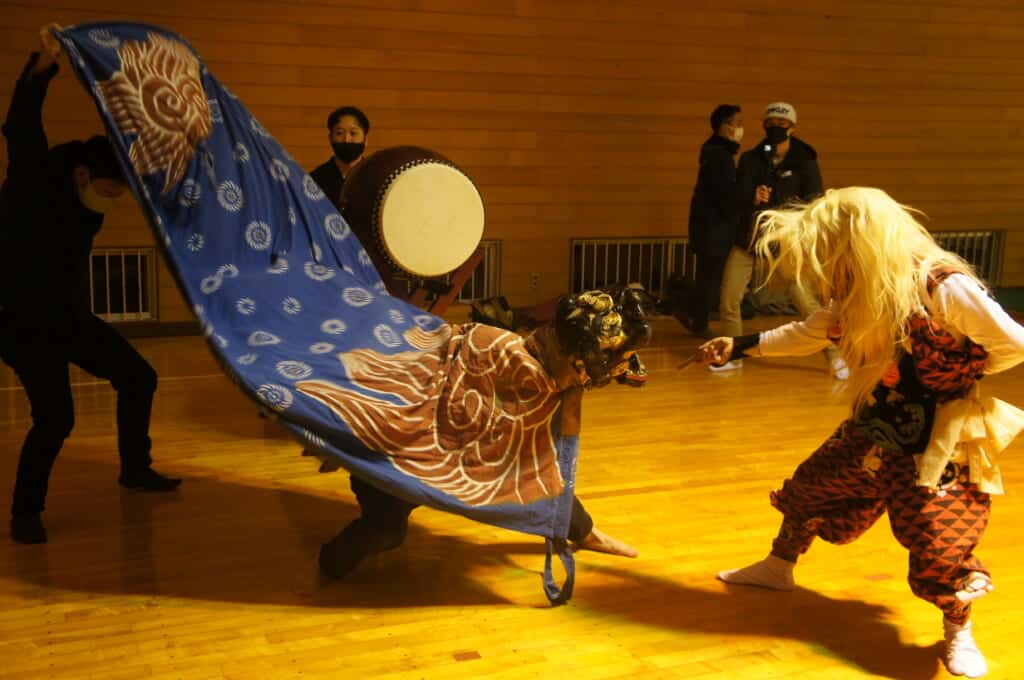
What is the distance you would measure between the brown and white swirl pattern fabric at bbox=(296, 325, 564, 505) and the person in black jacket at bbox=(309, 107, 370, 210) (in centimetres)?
182

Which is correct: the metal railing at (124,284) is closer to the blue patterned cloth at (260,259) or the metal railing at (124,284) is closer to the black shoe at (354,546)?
the blue patterned cloth at (260,259)

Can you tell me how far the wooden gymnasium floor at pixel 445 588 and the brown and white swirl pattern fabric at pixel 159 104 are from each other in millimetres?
1069

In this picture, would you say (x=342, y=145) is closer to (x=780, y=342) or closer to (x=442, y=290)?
(x=442, y=290)

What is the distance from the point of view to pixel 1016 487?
12.8 feet

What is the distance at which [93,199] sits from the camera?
125 inches

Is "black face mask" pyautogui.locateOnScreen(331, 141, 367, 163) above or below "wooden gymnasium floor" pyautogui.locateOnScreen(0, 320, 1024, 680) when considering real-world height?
above

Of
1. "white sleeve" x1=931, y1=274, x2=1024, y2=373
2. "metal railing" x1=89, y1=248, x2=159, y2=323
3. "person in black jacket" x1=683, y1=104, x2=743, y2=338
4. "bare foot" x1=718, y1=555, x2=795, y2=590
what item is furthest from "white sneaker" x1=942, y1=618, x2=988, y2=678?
"metal railing" x1=89, y1=248, x2=159, y2=323

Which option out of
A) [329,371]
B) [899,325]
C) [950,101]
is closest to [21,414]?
[329,371]

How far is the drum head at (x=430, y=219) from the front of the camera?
374 cm

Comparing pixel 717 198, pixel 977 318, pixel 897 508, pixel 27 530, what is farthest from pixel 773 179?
pixel 27 530

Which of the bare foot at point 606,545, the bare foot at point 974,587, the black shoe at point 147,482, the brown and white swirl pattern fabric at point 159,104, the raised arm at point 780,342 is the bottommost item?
the black shoe at point 147,482

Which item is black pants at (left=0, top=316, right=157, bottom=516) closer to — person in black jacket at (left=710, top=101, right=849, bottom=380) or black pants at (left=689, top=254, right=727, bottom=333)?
person in black jacket at (left=710, top=101, right=849, bottom=380)

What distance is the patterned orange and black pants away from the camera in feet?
8.11

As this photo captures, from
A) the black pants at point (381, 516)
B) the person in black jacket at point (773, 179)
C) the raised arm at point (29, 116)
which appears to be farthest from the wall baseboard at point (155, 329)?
the black pants at point (381, 516)
